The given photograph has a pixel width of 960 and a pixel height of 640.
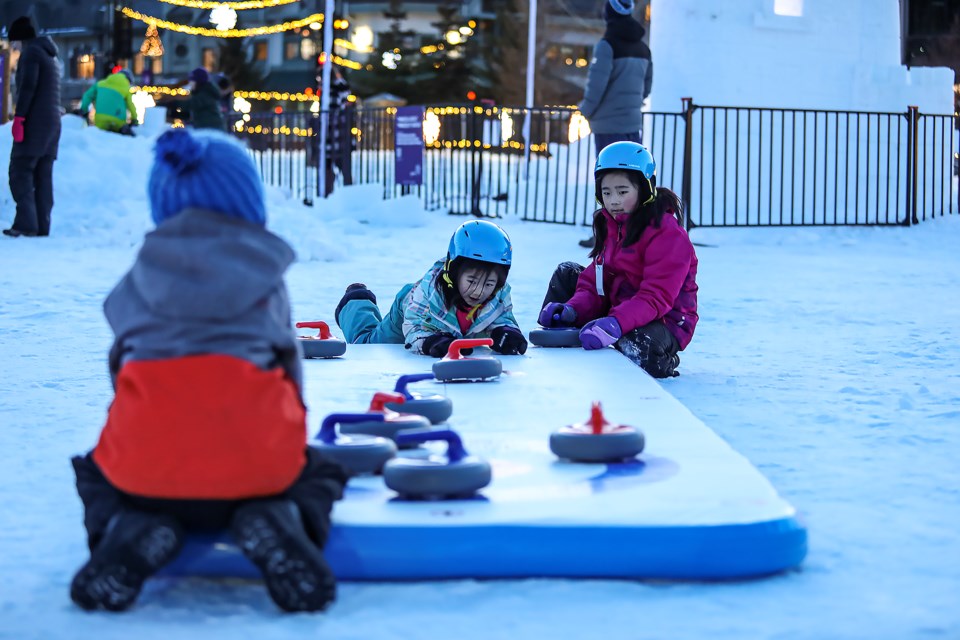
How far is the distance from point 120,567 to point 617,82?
997 centimetres

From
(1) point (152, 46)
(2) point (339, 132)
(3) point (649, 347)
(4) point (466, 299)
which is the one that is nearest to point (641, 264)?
(3) point (649, 347)

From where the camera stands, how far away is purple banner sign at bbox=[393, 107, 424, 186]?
18.8 m

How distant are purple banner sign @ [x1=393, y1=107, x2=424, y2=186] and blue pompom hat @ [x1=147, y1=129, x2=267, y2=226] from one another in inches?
623

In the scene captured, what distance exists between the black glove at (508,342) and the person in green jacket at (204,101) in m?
12.4

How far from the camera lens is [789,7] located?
51.8ft

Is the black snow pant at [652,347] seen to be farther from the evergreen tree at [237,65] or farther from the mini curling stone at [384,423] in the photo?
the evergreen tree at [237,65]

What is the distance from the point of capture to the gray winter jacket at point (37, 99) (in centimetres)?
1292

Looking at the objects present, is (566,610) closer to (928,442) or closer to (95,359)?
(928,442)

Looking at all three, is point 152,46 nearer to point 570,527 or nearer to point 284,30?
point 284,30

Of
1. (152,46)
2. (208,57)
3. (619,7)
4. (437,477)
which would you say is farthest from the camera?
(208,57)

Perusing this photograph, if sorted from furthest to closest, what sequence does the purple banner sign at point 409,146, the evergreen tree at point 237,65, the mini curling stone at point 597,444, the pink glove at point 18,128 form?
the evergreen tree at point 237,65 < the purple banner sign at point 409,146 < the pink glove at point 18,128 < the mini curling stone at point 597,444

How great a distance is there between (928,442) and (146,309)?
9.78 ft

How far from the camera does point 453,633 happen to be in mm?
2744

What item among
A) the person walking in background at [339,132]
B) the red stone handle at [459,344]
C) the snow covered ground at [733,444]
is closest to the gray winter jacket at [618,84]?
the snow covered ground at [733,444]
